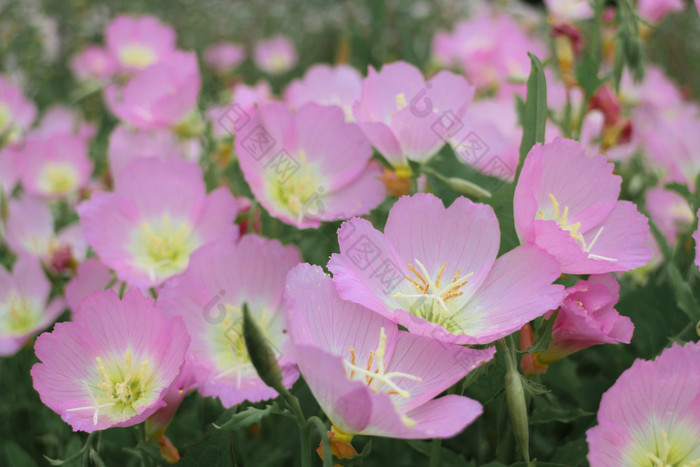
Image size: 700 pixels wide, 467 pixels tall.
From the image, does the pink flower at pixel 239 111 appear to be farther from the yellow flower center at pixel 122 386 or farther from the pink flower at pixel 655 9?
the pink flower at pixel 655 9

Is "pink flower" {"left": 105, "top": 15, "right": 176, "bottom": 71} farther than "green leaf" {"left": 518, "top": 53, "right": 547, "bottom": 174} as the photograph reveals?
Yes

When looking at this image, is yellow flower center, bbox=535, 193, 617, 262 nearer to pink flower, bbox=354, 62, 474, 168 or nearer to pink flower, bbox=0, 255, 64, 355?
pink flower, bbox=354, 62, 474, 168

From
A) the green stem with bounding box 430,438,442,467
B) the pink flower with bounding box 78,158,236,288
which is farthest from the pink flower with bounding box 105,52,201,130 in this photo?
the green stem with bounding box 430,438,442,467

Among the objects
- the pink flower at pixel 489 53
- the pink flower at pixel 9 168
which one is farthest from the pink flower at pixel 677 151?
the pink flower at pixel 9 168

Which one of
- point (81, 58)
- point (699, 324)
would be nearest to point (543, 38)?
point (81, 58)

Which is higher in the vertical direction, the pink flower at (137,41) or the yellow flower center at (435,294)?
the yellow flower center at (435,294)

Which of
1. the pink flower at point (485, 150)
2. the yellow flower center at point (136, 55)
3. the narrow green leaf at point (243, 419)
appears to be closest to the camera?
the narrow green leaf at point (243, 419)
